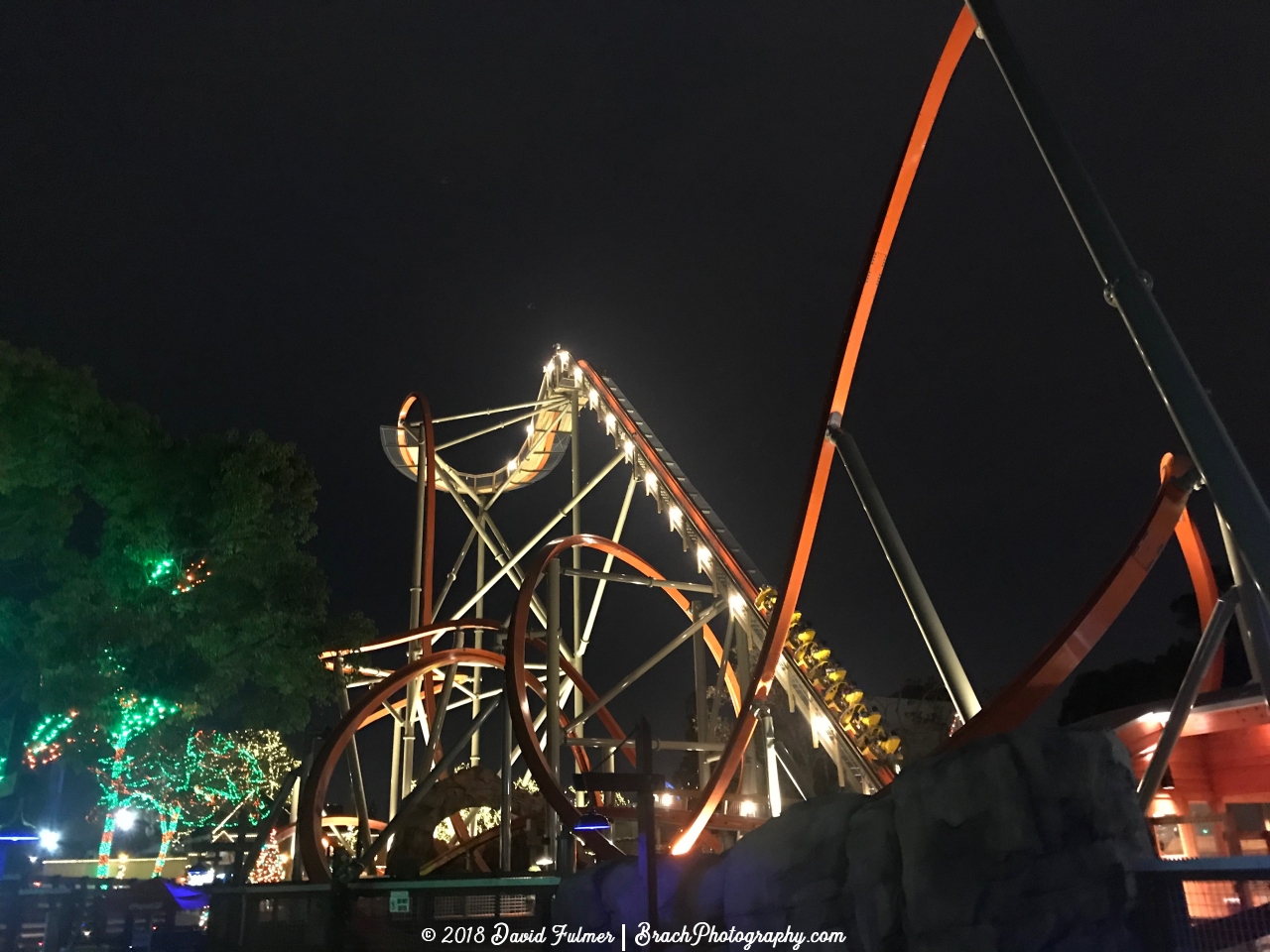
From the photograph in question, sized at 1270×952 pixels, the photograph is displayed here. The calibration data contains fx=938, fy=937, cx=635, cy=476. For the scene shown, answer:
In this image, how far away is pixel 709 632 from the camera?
1700cm

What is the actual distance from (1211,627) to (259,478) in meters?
10.8

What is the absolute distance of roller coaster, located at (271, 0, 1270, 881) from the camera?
571 cm

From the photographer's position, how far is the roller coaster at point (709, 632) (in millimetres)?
5715

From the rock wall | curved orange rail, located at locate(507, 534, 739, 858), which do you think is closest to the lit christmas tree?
curved orange rail, located at locate(507, 534, 739, 858)

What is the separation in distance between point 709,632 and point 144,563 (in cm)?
934

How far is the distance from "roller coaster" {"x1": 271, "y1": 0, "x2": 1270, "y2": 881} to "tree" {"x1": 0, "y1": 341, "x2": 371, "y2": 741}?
5.52 ft

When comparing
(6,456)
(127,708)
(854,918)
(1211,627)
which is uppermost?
(6,456)

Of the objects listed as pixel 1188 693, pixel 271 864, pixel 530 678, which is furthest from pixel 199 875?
pixel 1188 693

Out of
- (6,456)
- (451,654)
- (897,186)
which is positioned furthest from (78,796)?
(897,186)

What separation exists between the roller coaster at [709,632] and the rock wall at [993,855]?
Answer: 4.91ft

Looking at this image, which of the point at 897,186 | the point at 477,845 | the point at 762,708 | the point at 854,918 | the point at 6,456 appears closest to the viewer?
the point at 854,918

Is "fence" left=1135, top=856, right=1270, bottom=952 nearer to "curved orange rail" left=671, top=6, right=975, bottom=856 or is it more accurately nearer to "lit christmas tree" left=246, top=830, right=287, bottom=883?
"curved orange rail" left=671, top=6, right=975, bottom=856

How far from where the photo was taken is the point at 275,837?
17.6 m

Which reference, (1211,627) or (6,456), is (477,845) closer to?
(6,456)
